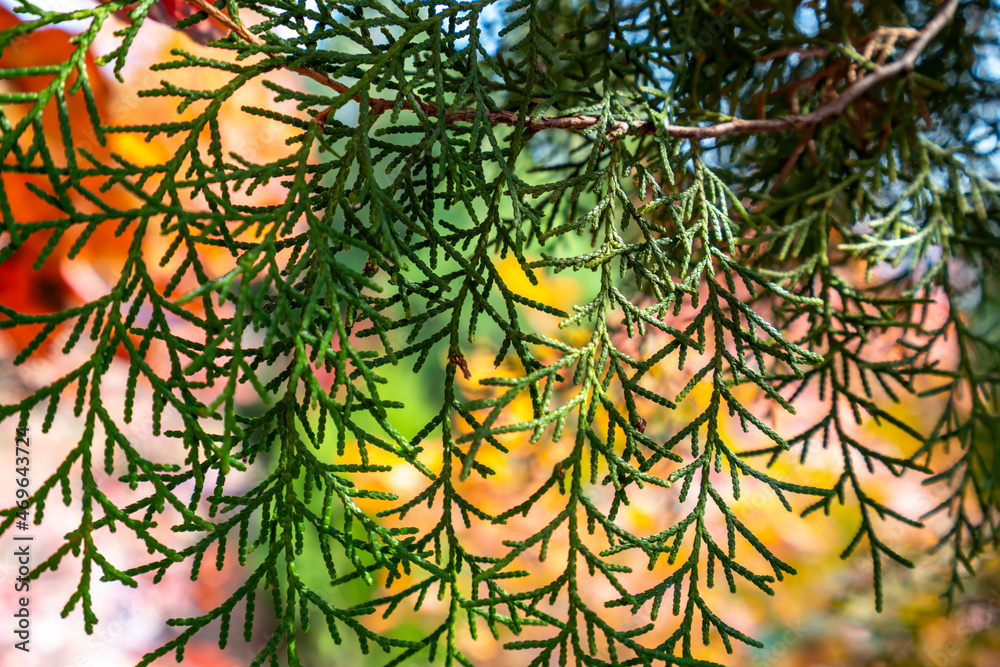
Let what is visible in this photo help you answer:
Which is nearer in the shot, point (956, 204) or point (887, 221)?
point (887, 221)

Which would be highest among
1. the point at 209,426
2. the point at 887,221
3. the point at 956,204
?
the point at 209,426

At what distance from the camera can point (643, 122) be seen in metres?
0.68

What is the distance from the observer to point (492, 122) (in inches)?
24.2

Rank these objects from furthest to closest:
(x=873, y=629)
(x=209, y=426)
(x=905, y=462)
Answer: (x=209, y=426), (x=873, y=629), (x=905, y=462)

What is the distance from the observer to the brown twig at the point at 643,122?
538 mm

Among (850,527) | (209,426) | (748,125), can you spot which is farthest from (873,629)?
(209,426)

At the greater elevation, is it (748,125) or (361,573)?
(748,125)

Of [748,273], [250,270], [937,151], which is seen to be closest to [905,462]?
[748,273]

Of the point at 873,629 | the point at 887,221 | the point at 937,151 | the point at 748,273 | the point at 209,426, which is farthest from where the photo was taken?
the point at 209,426

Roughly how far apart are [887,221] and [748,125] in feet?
0.85

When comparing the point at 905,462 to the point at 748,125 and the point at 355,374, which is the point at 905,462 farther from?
the point at 355,374

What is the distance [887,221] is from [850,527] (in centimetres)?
236

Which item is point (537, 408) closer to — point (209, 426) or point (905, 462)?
point (905, 462)

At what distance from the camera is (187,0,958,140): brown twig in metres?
0.54
